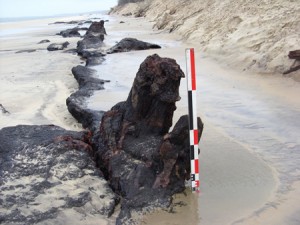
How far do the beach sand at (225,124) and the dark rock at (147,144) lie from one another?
206mm

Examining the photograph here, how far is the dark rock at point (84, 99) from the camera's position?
5896mm

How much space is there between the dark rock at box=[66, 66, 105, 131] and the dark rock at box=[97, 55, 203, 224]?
1.06 meters

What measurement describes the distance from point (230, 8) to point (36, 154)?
519 inches

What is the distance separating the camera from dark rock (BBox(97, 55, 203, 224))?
3.61m

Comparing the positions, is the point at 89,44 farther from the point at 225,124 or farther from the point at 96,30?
the point at 225,124

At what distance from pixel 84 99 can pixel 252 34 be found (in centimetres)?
603

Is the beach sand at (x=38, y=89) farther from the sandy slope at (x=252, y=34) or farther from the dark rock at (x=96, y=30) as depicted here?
the dark rock at (x=96, y=30)

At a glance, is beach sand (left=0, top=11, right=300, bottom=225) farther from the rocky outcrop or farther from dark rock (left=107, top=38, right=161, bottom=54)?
the rocky outcrop

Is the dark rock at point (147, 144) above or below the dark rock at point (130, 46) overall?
above

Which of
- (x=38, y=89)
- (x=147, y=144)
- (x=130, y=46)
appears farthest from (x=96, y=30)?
(x=147, y=144)

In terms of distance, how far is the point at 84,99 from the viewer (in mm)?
7535

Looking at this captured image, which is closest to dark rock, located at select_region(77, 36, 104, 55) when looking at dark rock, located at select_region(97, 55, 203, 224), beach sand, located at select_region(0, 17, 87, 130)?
beach sand, located at select_region(0, 17, 87, 130)

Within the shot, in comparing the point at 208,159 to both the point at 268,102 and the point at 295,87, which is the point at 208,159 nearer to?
the point at 268,102

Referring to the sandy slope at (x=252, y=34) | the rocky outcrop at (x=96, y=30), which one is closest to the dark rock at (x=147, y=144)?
the sandy slope at (x=252, y=34)
